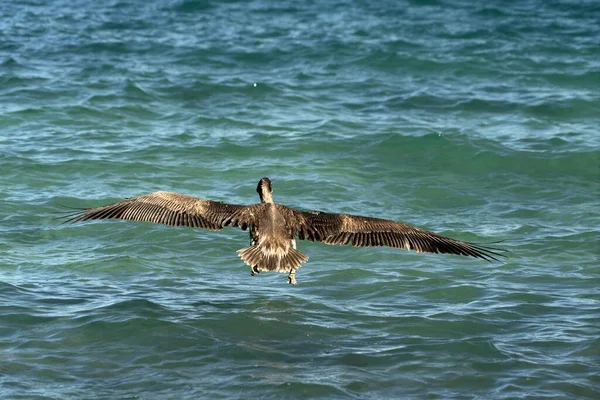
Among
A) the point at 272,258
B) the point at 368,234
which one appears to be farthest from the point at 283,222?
the point at 368,234

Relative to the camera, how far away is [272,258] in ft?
25.1

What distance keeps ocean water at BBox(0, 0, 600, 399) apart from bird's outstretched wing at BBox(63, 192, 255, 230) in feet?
2.30

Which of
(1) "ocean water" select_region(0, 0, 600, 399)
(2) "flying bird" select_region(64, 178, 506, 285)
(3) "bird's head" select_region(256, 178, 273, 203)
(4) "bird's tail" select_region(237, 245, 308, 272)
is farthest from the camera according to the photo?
(3) "bird's head" select_region(256, 178, 273, 203)

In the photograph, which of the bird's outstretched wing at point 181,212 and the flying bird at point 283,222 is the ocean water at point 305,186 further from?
the bird's outstretched wing at point 181,212

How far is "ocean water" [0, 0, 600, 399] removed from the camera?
7.18m

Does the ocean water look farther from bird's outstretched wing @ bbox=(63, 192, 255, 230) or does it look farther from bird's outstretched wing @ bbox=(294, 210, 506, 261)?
bird's outstretched wing @ bbox=(63, 192, 255, 230)

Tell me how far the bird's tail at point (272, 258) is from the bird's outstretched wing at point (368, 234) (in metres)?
0.50

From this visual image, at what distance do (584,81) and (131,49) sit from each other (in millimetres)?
7681

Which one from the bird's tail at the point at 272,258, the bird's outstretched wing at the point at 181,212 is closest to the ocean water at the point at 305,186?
the bird's tail at the point at 272,258

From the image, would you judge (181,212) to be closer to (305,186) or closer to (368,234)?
(368,234)

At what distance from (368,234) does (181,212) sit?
1551mm

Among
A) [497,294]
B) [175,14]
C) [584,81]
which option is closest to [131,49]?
[175,14]

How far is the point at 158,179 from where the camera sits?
12.0m

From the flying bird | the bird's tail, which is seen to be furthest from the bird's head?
the bird's tail
